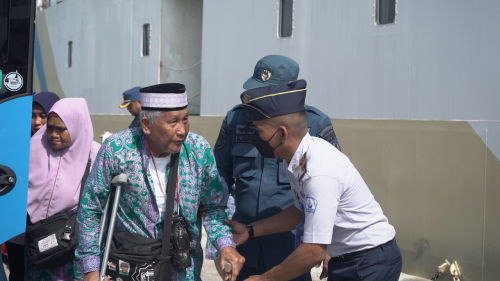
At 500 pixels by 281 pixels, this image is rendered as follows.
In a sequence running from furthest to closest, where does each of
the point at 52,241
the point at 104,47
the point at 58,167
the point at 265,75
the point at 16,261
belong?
the point at 104,47 < the point at 16,261 < the point at 58,167 < the point at 52,241 < the point at 265,75

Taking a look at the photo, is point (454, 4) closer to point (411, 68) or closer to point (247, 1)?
point (411, 68)

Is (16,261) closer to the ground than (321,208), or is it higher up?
closer to the ground

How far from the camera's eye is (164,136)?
2467 millimetres

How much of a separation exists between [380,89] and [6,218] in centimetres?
400

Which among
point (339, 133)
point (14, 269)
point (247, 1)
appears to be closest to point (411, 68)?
point (339, 133)

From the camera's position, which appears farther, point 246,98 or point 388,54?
point 388,54

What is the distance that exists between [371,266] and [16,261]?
249cm

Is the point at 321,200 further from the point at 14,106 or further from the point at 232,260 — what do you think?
the point at 14,106

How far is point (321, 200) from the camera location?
7.25 feet

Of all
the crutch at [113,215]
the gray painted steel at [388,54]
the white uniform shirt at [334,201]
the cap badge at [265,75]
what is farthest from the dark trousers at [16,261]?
the gray painted steel at [388,54]

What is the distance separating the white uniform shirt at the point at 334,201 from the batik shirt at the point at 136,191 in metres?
0.44

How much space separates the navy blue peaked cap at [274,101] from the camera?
2.39 metres

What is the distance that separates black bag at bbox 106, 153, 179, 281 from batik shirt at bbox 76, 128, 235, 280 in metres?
0.06

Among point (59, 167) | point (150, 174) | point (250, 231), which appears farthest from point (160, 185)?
point (59, 167)
